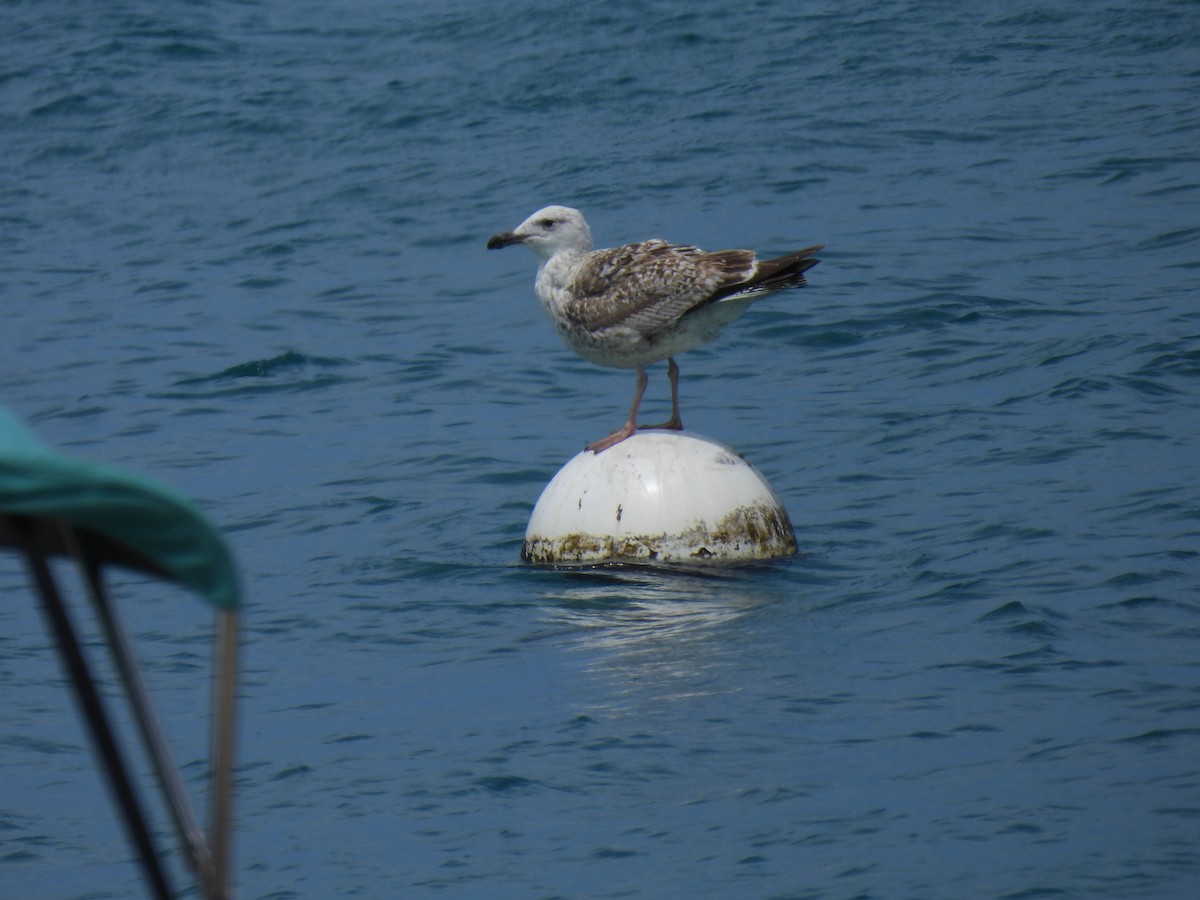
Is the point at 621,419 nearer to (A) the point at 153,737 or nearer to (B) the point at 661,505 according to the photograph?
(B) the point at 661,505

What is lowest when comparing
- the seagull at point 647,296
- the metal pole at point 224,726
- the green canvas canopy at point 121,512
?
the seagull at point 647,296

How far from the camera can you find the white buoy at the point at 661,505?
9.02 m

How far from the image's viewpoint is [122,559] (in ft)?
9.61

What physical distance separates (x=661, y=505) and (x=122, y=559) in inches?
243

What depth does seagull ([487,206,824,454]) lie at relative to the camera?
361 inches

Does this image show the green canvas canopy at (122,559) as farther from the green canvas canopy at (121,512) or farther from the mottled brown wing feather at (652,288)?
the mottled brown wing feather at (652,288)

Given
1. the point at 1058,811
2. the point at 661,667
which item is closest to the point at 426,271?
the point at 661,667

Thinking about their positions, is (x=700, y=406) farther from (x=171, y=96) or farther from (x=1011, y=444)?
(x=171, y=96)

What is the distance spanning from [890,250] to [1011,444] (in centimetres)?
616

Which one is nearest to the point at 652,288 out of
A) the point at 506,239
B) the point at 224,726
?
the point at 506,239

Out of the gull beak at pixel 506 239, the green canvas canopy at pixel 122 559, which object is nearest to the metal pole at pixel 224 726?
the green canvas canopy at pixel 122 559

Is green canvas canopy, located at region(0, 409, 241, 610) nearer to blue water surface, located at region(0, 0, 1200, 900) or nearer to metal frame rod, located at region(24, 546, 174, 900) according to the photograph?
metal frame rod, located at region(24, 546, 174, 900)

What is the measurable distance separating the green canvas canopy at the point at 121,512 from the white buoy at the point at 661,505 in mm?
6158

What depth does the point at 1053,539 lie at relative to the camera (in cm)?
1012
